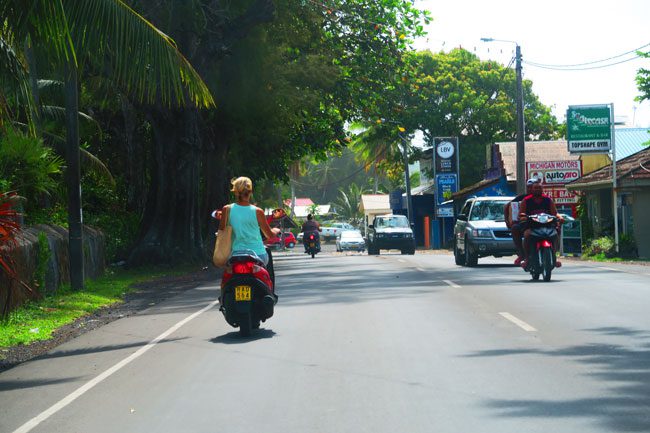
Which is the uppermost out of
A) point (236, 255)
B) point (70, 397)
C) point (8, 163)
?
point (8, 163)

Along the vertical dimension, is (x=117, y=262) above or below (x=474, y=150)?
below

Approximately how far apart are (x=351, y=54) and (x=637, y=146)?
66.2 ft

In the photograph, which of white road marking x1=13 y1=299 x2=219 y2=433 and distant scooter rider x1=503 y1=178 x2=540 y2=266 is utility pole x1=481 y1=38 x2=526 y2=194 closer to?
distant scooter rider x1=503 y1=178 x2=540 y2=266

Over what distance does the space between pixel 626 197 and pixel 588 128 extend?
9.56 ft

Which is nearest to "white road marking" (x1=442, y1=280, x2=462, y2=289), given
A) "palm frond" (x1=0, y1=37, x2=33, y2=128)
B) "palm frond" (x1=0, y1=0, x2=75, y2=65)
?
"palm frond" (x1=0, y1=37, x2=33, y2=128)

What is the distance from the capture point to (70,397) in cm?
795

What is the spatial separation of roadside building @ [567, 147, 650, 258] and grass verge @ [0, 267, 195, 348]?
59.1ft

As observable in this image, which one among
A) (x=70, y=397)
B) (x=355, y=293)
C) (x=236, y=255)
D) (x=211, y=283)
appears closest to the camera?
(x=70, y=397)

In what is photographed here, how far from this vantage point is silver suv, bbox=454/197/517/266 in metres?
24.8

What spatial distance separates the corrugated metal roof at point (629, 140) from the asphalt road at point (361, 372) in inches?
1380

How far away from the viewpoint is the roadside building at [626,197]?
32656mm

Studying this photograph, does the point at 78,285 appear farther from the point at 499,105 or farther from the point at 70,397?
the point at 499,105

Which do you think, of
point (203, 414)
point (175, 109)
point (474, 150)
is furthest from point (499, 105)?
point (203, 414)

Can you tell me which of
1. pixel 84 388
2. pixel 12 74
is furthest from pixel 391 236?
pixel 84 388
